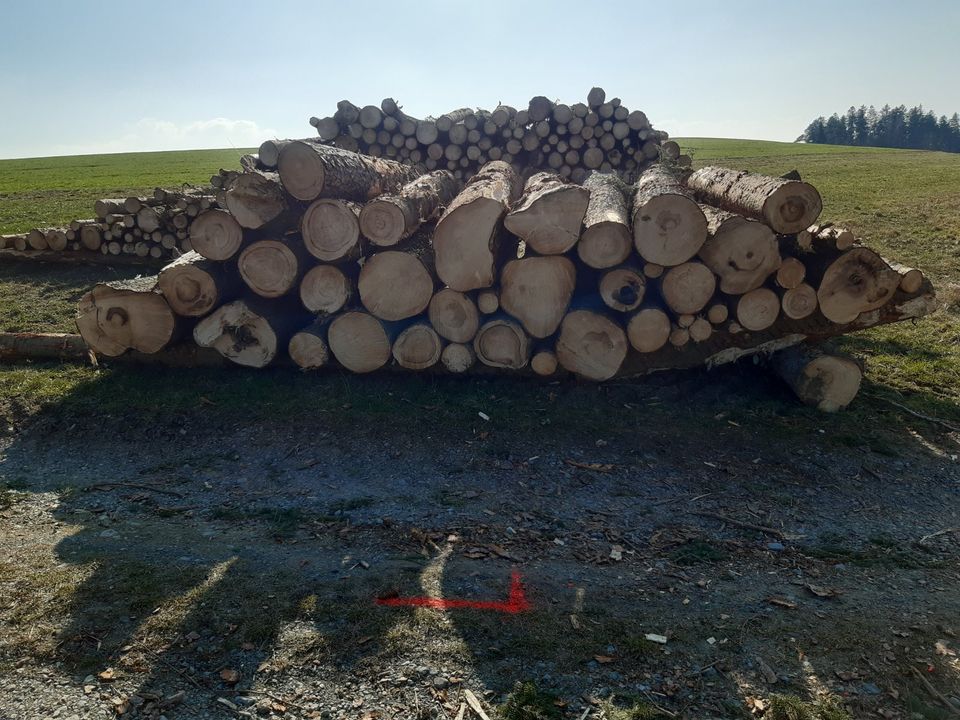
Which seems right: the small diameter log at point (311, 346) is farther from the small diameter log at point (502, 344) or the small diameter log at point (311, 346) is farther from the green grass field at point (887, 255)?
the small diameter log at point (502, 344)

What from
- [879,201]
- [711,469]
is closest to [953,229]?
[879,201]

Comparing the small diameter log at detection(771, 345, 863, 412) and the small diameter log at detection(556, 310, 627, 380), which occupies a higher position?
the small diameter log at detection(556, 310, 627, 380)

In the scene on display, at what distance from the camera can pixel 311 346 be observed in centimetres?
621

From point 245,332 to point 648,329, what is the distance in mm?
3811

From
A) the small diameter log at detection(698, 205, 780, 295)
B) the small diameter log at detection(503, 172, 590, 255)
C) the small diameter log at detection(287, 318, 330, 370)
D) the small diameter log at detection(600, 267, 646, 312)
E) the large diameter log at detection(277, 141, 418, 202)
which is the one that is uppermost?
the large diameter log at detection(277, 141, 418, 202)

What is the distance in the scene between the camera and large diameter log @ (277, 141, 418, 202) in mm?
6035

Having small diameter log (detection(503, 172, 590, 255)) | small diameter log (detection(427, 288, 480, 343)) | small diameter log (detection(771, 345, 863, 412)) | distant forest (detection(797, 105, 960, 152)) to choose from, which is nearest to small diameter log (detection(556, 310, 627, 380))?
small diameter log (detection(503, 172, 590, 255))

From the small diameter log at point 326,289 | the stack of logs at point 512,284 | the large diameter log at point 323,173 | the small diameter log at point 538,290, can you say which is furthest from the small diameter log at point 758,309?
the large diameter log at point 323,173

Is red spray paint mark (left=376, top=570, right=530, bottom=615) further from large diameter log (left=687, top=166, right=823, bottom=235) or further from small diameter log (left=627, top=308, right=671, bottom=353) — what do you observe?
large diameter log (left=687, top=166, right=823, bottom=235)

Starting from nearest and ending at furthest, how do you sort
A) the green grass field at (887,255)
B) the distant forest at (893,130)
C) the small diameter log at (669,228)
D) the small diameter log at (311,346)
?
1. the small diameter log at (669,228)
2. the small diameter log at (311,346)
3. the green grass field at (887,255)
4. the distant forest at (893,130)

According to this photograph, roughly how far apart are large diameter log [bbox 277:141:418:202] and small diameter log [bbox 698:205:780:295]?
3522 mm

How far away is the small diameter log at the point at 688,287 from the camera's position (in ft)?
18.5

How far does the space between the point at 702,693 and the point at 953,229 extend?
12289 millimetres

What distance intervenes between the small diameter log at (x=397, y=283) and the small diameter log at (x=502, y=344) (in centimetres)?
62
